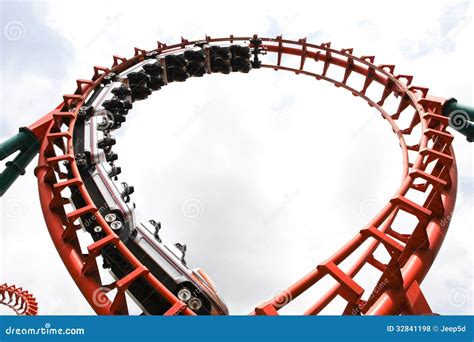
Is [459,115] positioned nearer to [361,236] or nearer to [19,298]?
[361,236]

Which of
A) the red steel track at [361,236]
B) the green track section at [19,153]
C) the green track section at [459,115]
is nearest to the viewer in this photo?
the red steel track at [361,236]

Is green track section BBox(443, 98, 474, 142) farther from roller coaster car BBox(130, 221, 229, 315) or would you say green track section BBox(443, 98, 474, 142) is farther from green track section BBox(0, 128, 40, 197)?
green track section BBox(0, 128, 40, 197)

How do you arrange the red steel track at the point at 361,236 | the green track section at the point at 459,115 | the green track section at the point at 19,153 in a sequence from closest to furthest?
the red steel track at the point at 361,236 < the green track section at the point at 19,153 < the green track section at the point at 459,115

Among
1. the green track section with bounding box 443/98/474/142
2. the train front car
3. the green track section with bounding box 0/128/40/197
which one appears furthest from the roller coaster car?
the green track section with bounding box 443/98/474/142

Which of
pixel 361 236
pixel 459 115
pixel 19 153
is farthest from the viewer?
pixel 459 115

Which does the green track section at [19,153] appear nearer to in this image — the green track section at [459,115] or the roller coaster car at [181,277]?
the roller coaster car at [181,277]

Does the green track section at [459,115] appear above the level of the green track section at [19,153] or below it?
below

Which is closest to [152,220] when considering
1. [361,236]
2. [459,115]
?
[361,236]

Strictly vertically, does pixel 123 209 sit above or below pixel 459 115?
below

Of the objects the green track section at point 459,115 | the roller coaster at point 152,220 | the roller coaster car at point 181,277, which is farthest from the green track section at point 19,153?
the green track section at point 459,115
